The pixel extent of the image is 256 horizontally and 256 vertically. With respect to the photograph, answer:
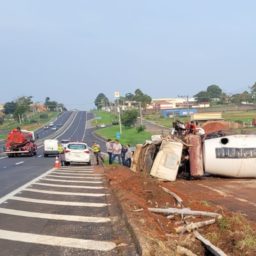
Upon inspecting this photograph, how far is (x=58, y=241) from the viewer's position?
920cm

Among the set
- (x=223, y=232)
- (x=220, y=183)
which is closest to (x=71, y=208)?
(x=223, y=232)

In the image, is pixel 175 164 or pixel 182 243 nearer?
pixel 182 243

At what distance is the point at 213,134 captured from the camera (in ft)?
79.6

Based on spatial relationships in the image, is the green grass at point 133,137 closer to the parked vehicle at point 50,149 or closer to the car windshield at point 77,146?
the parked vehicle at point 50,149

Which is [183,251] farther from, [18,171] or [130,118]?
[130,118]

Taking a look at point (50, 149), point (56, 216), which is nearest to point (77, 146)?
point (50, 149)

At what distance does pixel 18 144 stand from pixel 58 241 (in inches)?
1710

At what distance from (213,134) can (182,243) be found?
16024 millimetres

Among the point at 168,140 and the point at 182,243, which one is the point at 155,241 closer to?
the point at 182,243

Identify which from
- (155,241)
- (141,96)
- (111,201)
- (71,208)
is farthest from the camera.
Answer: (141,96)

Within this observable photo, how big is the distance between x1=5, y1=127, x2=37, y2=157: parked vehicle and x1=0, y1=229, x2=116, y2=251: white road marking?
42.2m

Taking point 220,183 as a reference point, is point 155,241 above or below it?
above

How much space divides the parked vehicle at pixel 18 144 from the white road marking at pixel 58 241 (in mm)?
42152

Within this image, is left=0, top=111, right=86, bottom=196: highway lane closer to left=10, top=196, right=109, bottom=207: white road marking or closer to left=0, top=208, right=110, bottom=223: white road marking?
left=10, top=196, right=109, bottom=207: white road marking
